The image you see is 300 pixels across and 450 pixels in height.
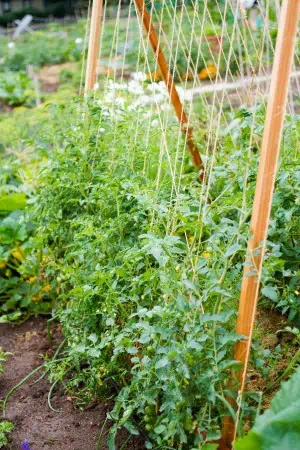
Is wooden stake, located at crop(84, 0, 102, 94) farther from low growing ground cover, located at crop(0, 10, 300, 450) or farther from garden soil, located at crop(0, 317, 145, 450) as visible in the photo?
garden soil, located at crop(0, 317, 145, 450)

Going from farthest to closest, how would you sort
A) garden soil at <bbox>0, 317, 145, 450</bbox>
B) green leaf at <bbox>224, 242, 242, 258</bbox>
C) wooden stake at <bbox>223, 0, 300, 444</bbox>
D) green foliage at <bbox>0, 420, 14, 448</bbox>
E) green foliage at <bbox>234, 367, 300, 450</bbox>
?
garden soil at <bbox>0, 317, 145, 450</bbox>
green foliage at <bbox>0, 420, 14, 448</bbox>
green leaf at <bbox>224, 242, 242, 258</bbox>
wooden stake at <bbox>223, 0, 300, 444</bbox>
green foliage at <bbox>234, 367, 300, 450</bbox>

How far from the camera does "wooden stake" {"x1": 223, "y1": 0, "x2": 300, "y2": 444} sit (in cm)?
228

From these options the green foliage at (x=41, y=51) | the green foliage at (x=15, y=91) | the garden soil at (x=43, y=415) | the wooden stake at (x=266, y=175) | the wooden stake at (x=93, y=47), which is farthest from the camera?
the green foliage at (x=41, y=51)

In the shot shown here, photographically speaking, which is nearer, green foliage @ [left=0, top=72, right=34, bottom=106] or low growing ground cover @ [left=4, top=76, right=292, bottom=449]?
low growing ground cover @ [left=4, top=76, right=292, bottom=449]

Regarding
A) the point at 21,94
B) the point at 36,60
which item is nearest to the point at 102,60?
the point at 36,60

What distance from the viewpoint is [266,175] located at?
2363 mm

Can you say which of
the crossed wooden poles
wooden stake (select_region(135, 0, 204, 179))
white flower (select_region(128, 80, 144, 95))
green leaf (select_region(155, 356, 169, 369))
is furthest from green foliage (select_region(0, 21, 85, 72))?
green leaf (select_region(155, 356, 169, 369))

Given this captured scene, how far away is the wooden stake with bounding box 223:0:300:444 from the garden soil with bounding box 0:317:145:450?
90 centimetres

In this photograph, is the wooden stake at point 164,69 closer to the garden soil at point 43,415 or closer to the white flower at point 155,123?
the white flower at point 155,123

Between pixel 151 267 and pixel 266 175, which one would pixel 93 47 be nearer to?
pixel 151 267

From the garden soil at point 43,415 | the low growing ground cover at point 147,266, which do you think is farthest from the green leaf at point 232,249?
the garden soil at point 43,415

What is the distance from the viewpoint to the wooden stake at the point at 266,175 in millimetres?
2283

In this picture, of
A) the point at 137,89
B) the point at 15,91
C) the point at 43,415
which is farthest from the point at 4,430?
the point at 15,91

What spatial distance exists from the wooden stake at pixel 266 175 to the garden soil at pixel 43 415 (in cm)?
90
